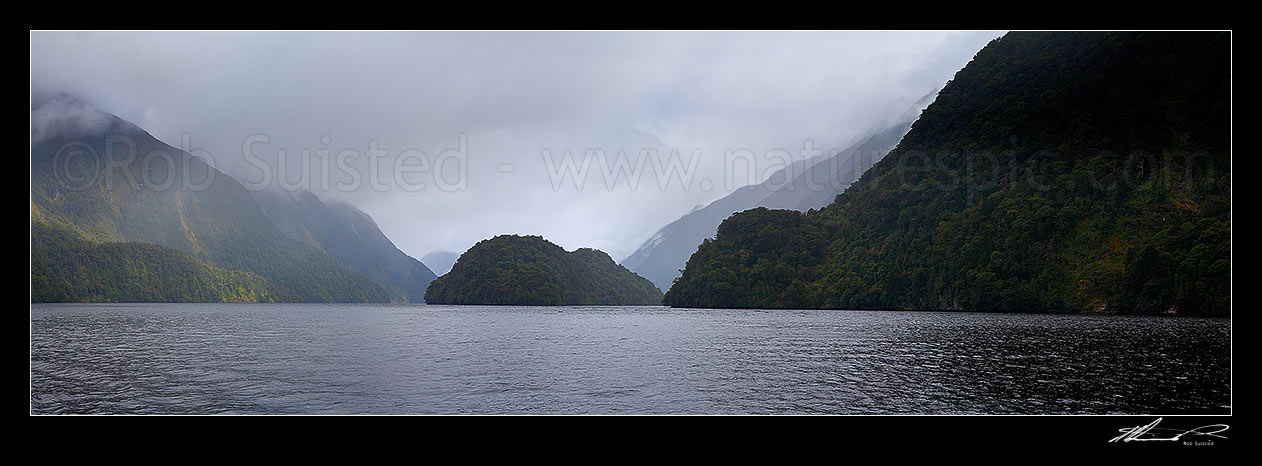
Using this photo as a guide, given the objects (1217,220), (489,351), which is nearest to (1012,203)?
(1217,220)

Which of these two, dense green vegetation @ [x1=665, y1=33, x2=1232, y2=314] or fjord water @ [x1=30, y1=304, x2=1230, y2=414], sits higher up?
dense green vegetation @ [x1=665, y1=33, x2=1232, y2=314]

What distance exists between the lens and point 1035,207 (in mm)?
127500

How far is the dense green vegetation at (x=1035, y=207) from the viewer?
105 m

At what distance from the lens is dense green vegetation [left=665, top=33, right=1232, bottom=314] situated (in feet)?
344
